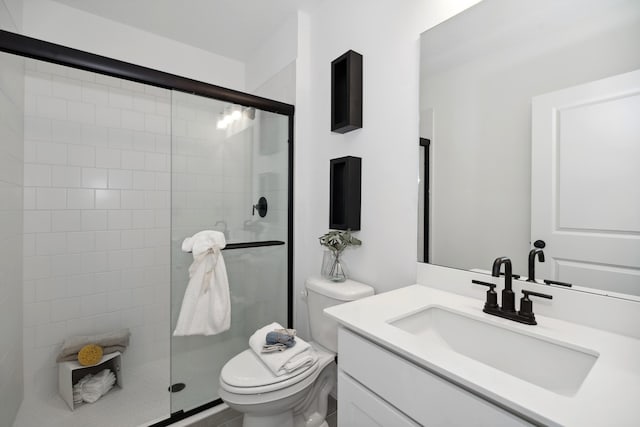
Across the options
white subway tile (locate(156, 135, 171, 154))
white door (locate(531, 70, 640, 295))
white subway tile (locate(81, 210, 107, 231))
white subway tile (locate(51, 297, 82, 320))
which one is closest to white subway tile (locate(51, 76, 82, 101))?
white subway tile (locate(156, 135, 171, 154))

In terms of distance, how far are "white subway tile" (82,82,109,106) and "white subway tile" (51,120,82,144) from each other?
20 centimetres

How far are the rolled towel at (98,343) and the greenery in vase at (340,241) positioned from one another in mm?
1571

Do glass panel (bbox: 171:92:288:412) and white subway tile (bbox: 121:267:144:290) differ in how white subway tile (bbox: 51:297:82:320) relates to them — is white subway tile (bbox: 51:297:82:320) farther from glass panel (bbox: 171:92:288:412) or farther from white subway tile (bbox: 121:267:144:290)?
glass panel (bbox: 171:92:288:412)

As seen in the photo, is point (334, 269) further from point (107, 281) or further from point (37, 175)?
point (37, 175)

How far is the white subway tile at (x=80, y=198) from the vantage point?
6.51 ft

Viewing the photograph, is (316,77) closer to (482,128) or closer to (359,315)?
(482,128)

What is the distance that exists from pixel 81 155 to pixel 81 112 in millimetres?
292

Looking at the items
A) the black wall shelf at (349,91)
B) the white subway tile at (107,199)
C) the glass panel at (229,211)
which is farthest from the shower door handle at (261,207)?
the white subway tile at (107,199)

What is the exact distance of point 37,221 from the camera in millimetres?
1879

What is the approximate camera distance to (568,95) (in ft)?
3.02

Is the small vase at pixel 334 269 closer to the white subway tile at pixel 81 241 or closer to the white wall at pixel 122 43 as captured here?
the white subway tile at pixel 81 241

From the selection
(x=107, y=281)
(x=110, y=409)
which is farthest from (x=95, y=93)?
(x=110, y=409)

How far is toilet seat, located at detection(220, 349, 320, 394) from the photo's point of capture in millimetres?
1167

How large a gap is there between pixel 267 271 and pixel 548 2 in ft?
5.86
